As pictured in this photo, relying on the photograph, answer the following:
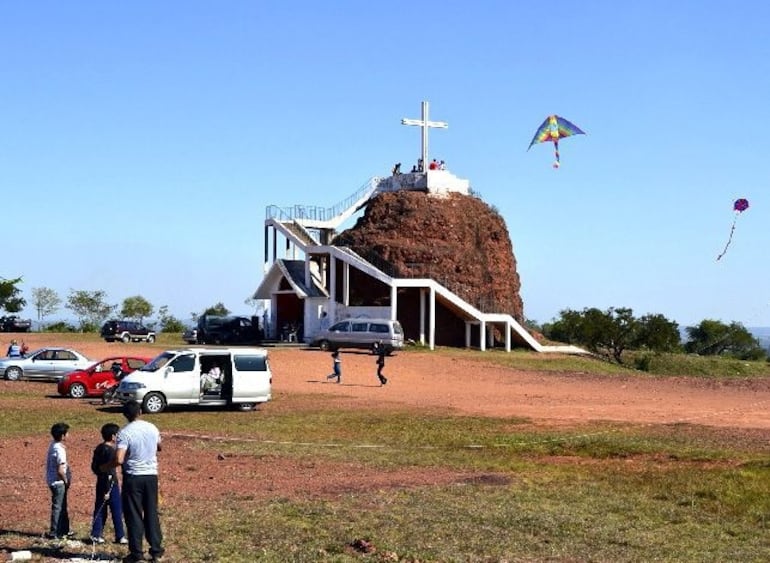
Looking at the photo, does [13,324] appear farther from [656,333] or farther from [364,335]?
[656,333]

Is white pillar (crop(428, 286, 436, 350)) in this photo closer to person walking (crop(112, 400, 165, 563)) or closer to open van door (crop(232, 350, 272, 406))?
open van door (crop(232, 350, 272, 406))

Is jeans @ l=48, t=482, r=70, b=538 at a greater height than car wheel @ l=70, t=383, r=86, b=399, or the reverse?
car wheel @ l=70, t=383, r=86, b=399

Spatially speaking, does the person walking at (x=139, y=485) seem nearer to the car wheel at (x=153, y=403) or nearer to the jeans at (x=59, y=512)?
the jeans at (x=59, y=512)

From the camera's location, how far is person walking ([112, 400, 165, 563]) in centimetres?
1125

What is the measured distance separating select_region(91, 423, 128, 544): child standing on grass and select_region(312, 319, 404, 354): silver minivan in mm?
38476

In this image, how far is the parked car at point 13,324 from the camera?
68.5 metres

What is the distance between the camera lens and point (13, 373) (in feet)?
123

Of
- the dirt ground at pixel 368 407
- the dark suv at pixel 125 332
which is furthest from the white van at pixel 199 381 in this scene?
Answer: the dark suv at pixel 125 332

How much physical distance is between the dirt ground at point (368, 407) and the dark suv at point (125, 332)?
288 centimetres

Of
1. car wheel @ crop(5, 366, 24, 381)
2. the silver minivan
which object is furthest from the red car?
the silver minivan

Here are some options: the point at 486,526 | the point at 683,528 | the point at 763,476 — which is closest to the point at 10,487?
the point at 486,526

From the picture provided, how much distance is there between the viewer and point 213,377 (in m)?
29.4

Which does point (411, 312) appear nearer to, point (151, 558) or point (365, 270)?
point (365, 270)

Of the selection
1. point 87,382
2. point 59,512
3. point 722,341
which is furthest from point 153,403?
point 722,341
